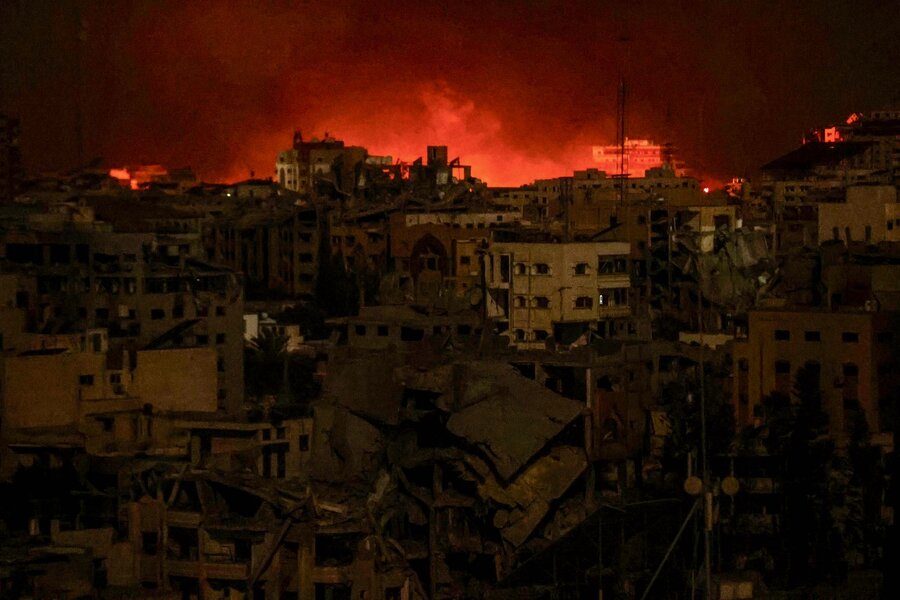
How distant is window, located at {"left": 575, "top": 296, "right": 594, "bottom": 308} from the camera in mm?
22531

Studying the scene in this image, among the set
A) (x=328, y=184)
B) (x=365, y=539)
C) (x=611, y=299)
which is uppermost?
(x=328, y=184)

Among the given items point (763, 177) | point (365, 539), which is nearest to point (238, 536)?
point (365, 539)

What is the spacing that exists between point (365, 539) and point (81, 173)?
1117 inches

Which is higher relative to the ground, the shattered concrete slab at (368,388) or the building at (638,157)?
the building at (638,157)

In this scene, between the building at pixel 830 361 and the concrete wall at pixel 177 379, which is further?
the concrete wall at pixel 177 379

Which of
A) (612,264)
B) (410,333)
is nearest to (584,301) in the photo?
(612,264)

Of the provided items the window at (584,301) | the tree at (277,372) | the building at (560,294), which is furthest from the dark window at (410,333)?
the window at (584,301)

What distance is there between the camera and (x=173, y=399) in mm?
18922

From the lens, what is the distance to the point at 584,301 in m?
22.6

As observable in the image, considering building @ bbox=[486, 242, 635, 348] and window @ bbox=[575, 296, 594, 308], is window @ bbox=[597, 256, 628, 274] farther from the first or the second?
window @ bbox=[575, 296, 594, 308]

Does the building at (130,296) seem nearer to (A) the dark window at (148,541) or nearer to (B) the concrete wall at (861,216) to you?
(A) the dark window at (148,541)

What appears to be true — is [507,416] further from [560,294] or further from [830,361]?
[560,294]

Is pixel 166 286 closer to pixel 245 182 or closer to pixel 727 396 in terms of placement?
pixel 727 396

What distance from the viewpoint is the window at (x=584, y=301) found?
2253 centimetres
